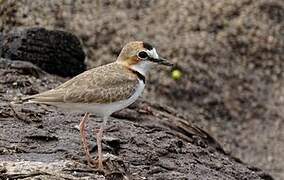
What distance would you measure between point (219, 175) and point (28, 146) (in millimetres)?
1716

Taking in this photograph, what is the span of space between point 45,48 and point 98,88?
316 centimetres

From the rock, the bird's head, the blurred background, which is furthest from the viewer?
the blurred background

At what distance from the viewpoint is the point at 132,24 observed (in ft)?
40.3

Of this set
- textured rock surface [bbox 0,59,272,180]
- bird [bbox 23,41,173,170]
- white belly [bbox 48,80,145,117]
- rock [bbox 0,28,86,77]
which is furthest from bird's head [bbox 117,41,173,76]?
rock [bbox 0,28,86,77]

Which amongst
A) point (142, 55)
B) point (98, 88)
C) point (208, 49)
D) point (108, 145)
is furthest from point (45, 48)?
point (208, 49)

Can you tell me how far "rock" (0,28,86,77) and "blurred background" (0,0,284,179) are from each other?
214 centimetres

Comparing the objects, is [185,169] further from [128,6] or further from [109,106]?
[128,6]

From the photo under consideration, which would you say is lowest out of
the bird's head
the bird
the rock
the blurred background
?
the blurred background

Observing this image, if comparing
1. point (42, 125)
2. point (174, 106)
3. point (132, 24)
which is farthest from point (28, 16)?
point (42, 125)

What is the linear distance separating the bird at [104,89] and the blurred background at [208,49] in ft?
17.2

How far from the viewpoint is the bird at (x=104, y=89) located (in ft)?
19.0

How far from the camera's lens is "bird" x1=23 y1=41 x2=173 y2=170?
5.80 meters

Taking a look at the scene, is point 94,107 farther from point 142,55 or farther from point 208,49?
point 208,49

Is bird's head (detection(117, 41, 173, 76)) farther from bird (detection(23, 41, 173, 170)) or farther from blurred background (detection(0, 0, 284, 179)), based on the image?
blurred background (detection(0, 0, 284, 179))
